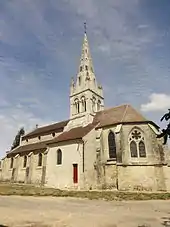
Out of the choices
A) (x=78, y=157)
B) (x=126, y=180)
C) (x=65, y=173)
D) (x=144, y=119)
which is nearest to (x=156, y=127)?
(x=144, y=119)

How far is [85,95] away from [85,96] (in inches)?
7.2

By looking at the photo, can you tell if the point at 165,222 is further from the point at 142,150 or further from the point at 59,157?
the point at 59,157

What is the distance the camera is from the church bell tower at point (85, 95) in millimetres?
33062

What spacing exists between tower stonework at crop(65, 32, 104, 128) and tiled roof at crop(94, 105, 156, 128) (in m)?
2.26

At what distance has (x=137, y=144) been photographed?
81.0 ft

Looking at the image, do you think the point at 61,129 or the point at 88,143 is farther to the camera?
the point at 61,129

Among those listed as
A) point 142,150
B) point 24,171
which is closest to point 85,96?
point 142,150

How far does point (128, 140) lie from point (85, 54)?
2206 centimetres

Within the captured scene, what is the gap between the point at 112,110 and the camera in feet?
101

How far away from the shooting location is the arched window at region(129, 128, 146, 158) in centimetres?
2427

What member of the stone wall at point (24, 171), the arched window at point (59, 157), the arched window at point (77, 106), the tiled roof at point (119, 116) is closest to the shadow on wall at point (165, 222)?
the tiled roof at point (119, 116)

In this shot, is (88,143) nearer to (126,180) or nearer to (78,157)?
(78,157)

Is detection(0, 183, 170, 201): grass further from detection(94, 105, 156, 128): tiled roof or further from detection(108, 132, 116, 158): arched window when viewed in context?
detection(94, 105, 156, 128): tiled roof

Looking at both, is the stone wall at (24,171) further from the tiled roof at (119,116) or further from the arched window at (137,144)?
the arched window at (137,144)
